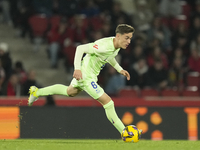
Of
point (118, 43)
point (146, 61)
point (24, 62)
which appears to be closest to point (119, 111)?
point (118, 43)

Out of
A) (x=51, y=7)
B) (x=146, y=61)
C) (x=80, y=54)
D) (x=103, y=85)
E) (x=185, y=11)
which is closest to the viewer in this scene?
(x=80, y=54)

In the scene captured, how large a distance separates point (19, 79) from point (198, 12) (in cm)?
649

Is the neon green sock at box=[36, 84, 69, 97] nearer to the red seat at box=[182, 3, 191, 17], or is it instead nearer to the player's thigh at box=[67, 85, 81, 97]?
the player's thigh at box=[67, 85, 81, 97]

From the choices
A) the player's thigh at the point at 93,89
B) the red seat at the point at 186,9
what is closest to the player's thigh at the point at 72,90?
the player's thigh at the point at 93,89

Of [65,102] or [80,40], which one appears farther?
[80,40]

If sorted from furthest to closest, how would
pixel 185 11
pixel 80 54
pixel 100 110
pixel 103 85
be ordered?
pixel 185 11 < pixel 103 85 < pixel 100 110 < pixel 80 54

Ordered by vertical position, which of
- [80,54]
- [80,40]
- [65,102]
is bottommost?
[65,102]

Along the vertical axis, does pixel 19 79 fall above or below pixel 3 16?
below

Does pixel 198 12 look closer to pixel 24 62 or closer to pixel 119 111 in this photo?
pixel 24 62

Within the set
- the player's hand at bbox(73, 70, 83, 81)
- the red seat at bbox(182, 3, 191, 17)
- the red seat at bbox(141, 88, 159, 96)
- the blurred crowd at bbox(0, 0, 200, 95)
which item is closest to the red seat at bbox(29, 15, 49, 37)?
the blurred crowd at bbox(0, 0, 200, 95)

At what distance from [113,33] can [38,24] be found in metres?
2.19

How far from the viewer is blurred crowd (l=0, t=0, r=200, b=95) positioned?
13195mm

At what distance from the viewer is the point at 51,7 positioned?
49.0 ft

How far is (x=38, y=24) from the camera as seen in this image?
14344 mm
